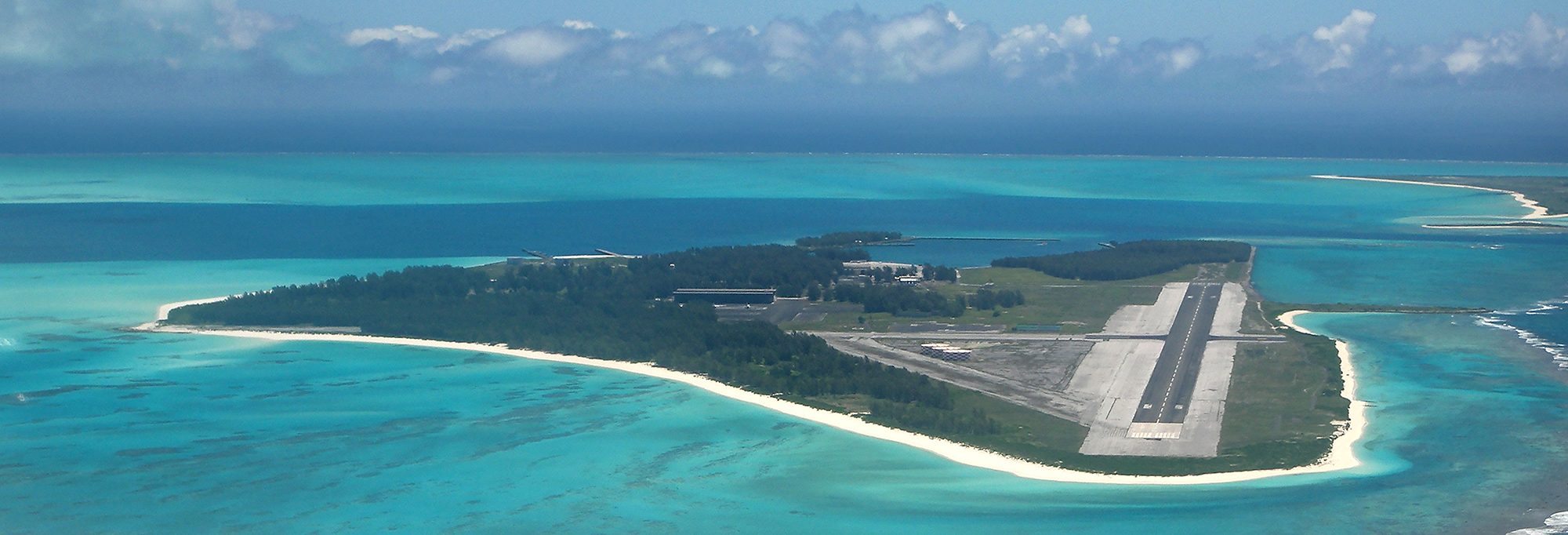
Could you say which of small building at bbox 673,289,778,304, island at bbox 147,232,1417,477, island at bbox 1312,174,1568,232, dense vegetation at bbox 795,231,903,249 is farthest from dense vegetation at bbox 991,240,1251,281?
island at bbox 1312,174,1568,232

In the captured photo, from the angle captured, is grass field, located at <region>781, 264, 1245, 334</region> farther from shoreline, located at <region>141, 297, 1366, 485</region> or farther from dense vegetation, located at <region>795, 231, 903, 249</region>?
dense vegetation, located at <region>795, 231, 903, 249</region>

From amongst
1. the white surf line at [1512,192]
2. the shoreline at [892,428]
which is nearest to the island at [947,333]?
the shoreline at [892,428]

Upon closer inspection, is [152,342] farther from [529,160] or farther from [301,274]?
[529,160]

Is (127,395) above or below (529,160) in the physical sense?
below

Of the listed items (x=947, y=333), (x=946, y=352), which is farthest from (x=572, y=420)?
(x=947, y=333)

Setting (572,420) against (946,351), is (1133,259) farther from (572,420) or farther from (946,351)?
(572,420)

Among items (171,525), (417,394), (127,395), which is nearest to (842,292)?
(417,394)
